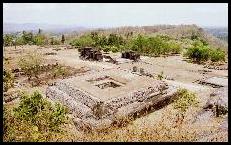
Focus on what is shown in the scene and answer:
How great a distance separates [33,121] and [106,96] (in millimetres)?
5478

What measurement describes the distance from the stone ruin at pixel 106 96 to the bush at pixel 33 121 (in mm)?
2991

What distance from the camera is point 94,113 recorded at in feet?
52.9

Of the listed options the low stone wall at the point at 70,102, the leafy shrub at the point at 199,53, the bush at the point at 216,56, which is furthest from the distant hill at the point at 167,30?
the low stone wall at the point at 70,102

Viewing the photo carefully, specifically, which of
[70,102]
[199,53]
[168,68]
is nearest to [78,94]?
[70,102]

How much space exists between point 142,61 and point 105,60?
14.7ft

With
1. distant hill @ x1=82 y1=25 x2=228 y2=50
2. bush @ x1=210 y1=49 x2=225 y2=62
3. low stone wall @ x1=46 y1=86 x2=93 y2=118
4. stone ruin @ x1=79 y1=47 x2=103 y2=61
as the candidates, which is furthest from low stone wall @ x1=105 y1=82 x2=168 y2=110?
distant hill @ x1=82 y1=25 x2=228 y2=50

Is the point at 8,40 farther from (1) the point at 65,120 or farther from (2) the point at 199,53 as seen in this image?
(1) the point at 65,120

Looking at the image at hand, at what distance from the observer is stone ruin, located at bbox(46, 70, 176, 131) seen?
52.5 ft

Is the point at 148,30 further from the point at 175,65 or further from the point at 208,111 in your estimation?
the point at 208,111

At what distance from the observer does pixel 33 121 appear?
12562 mm

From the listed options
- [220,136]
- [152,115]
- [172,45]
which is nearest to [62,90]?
[152,115]

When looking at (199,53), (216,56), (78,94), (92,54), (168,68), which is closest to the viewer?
(78,94)

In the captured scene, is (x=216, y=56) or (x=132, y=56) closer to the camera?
(x=132, y=56)

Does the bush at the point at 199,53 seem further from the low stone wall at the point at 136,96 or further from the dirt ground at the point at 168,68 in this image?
the low stone wall at the point at 136,96
